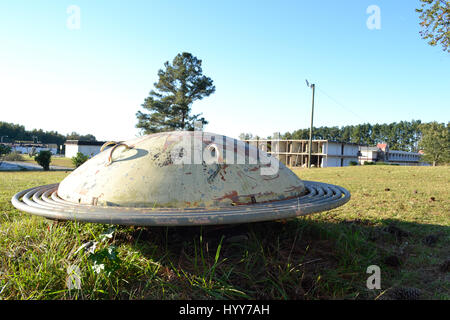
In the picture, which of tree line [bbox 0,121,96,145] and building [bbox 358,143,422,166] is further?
tree line [bbox 0,121,96,145]

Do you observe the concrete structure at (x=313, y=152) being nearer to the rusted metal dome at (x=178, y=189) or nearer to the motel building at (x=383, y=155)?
the motel building at (x=383, y=155)

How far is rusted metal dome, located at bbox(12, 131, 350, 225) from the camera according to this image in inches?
89.9

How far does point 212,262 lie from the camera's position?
2.54 m

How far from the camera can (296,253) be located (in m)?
2.84

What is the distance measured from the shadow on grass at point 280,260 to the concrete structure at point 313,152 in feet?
141

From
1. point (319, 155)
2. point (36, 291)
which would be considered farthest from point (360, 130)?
point (36, 291)

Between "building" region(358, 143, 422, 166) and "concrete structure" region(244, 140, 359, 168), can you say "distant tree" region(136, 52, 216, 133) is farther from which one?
"building" region(358, 143, 422, 166)

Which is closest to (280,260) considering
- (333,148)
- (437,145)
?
(333,148)

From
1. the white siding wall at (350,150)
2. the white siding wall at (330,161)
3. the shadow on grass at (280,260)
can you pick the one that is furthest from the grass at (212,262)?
the white siding wall at (350,150)

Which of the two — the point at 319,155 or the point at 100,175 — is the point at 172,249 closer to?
the point at 100,175

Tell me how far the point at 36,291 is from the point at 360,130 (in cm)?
11426

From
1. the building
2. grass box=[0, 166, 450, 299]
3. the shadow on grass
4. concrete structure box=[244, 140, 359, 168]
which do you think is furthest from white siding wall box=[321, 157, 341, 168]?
the shadow on grass

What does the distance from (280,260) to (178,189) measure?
3.79ft

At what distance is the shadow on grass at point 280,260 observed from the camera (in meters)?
2.29
